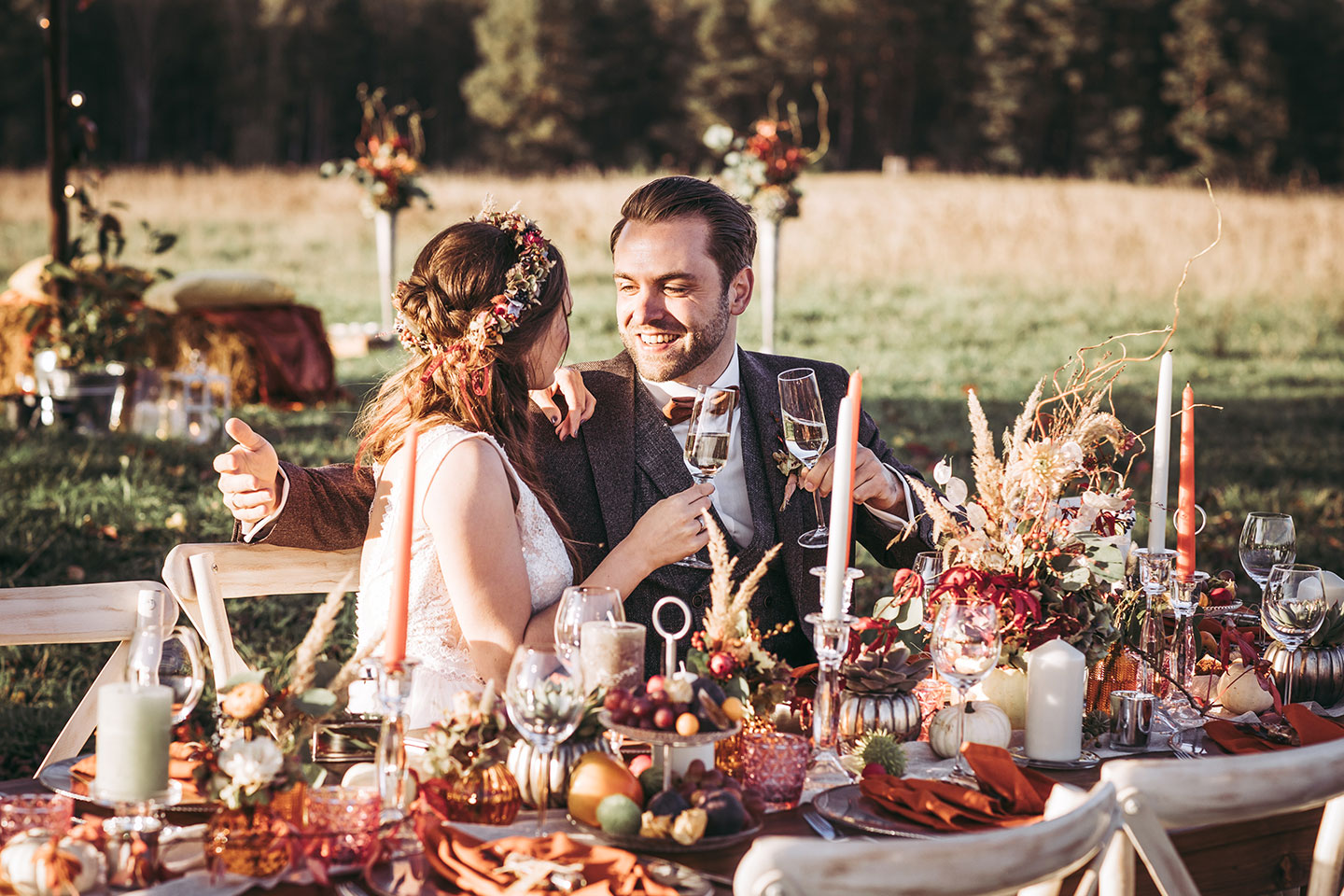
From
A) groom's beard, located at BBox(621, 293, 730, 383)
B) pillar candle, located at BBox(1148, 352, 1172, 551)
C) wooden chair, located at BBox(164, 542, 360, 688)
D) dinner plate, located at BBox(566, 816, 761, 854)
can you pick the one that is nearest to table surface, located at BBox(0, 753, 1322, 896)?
dinner plate, located at BBox(566, 816, 761, 854)

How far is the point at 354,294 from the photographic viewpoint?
17281 mm

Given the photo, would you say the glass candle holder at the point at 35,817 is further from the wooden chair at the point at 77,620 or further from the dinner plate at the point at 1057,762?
the dinner plate at the point at 1057,762

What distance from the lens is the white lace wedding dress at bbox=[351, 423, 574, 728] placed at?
8.00 ft

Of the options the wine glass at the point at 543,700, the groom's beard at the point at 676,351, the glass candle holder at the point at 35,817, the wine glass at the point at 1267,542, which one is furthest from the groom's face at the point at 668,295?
the glass candle holder at the point at 35,817

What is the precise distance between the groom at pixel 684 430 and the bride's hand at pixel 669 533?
519 millimetres

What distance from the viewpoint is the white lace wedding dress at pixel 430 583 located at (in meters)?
2.44

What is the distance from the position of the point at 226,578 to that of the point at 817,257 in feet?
50.4

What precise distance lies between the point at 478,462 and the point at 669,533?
0.43 metres

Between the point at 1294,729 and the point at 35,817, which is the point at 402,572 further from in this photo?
the point at 1294,729

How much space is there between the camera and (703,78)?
1171 inches

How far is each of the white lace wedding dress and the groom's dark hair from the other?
1040 millimetres

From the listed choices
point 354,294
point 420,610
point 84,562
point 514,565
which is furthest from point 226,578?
point 354,294

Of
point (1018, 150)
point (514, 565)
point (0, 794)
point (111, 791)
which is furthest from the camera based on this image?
point (1018, 150)

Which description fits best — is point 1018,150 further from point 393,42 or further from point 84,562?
point 84,562
